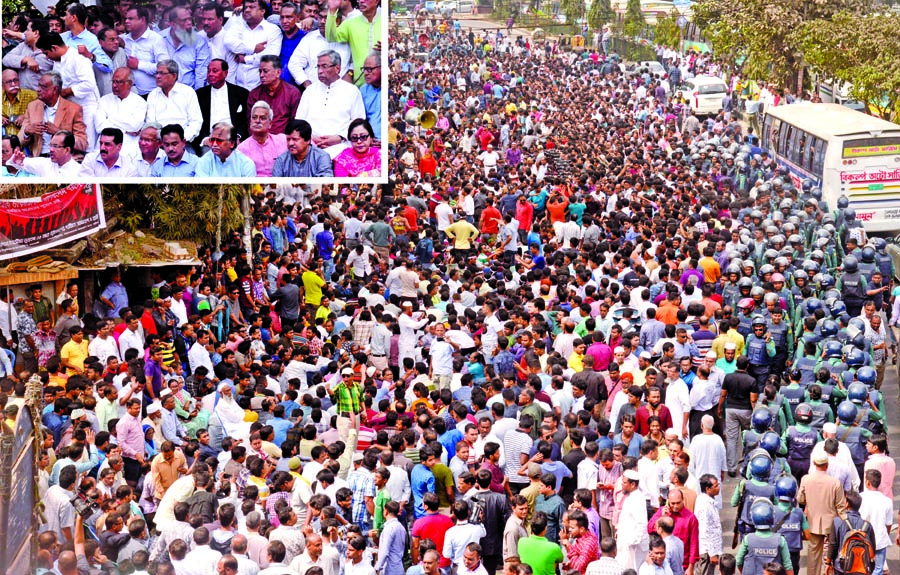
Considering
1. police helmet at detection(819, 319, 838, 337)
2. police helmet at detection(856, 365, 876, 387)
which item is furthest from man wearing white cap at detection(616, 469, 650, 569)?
police helmet at detection(819, 319, 838, 337)

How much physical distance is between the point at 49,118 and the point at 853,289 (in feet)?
28.7

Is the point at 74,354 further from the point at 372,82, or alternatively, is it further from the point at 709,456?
the point at 709,456

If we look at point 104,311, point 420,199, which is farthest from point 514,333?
point 420,199

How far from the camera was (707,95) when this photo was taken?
38312 mm

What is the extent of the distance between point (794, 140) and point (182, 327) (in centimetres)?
1465

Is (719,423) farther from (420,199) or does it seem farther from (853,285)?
(420,199)

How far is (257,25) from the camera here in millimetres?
12898

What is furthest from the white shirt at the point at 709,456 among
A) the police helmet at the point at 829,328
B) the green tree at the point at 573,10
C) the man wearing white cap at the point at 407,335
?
the green tree at the point at 573,10

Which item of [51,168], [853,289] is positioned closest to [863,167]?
[853,289]

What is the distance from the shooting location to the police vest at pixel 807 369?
1309 cm

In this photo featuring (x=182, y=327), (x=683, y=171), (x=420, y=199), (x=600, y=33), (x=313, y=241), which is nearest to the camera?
(x=182, y=327)

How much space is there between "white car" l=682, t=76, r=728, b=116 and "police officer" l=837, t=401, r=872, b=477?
87.4 ft

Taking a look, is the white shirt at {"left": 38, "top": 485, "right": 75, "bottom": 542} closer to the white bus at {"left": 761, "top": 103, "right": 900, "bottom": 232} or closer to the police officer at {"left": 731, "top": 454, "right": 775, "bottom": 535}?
the police officer at {"left": 731, "top": 454, "right": 775, "bottom": 535}

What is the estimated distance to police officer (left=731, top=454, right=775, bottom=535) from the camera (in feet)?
34.0
